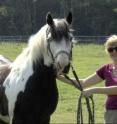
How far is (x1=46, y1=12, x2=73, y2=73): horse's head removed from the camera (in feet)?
19.8

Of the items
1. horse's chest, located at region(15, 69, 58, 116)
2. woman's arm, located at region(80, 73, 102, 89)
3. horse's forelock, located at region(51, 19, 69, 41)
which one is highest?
horse's forelock, located at region(51, 19, 69, 41)

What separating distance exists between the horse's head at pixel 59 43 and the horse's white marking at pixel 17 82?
0.54m

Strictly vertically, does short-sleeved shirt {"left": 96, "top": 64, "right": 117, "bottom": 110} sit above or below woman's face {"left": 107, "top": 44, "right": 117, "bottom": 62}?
below

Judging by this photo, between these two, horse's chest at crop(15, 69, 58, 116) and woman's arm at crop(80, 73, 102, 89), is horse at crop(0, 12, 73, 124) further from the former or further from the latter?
woman's arm at crop(80, 73, 102, 89)

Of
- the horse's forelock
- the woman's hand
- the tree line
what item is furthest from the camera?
the tree line

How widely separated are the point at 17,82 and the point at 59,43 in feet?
3.14

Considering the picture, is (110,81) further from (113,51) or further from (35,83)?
(35,83)

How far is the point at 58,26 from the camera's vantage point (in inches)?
247

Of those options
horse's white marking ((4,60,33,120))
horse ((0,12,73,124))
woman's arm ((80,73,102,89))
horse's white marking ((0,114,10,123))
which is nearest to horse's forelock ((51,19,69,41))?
horse ((0,12,73,124))

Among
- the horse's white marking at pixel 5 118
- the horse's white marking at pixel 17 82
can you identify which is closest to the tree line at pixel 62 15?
the horse's white marking at pixel 5 118

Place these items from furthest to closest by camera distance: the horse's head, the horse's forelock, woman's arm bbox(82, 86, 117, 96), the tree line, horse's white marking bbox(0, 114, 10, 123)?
the tree line < horse's white marking bbox(0, 114, 10, 123) < the horse's forelock < the horse's head < woman's arm bbox(82, 86, 117, 96)

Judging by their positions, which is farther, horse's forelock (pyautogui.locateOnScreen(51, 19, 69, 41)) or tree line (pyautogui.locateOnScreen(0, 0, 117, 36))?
tree line (pyautogui.locateOnScreen(0, 0, 117, 36))

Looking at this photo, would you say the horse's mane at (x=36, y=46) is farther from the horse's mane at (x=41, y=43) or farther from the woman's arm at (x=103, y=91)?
the woman's arm at (x=103, y=91)

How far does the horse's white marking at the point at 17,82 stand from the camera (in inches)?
264
